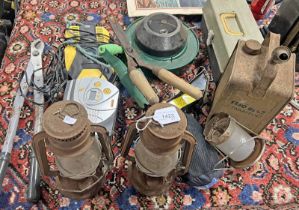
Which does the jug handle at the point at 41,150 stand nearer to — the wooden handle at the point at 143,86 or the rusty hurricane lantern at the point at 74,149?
the rusty hurricane lantern at the point at 74,149

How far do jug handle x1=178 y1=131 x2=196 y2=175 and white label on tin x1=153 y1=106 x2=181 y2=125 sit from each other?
0.16ft

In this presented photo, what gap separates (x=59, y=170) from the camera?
2.09 feet

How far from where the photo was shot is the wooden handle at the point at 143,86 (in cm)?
69

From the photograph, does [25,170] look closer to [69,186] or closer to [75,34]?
[69,186]

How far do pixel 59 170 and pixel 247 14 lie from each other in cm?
66

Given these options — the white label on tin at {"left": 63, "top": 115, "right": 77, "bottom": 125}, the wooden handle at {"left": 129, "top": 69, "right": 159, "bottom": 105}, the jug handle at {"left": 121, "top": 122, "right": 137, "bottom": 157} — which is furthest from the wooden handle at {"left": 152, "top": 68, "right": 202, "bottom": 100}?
the white label on tin at {"left": 63, "top": 115, "right": 77, "bottom": 125}

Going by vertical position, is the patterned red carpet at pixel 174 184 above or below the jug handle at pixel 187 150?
below

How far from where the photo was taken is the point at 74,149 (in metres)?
0.55

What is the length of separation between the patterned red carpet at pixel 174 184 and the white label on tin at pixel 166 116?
0.27 m

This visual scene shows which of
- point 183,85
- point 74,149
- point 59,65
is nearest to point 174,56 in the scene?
point 183,85

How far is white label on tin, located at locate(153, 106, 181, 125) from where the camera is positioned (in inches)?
21.1

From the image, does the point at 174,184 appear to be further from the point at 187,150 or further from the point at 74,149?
the point at 74,149

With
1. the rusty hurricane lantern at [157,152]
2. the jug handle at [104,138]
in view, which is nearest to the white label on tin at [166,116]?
the rusty hurricane lantern at [157,152]

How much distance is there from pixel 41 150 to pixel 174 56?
449mm
